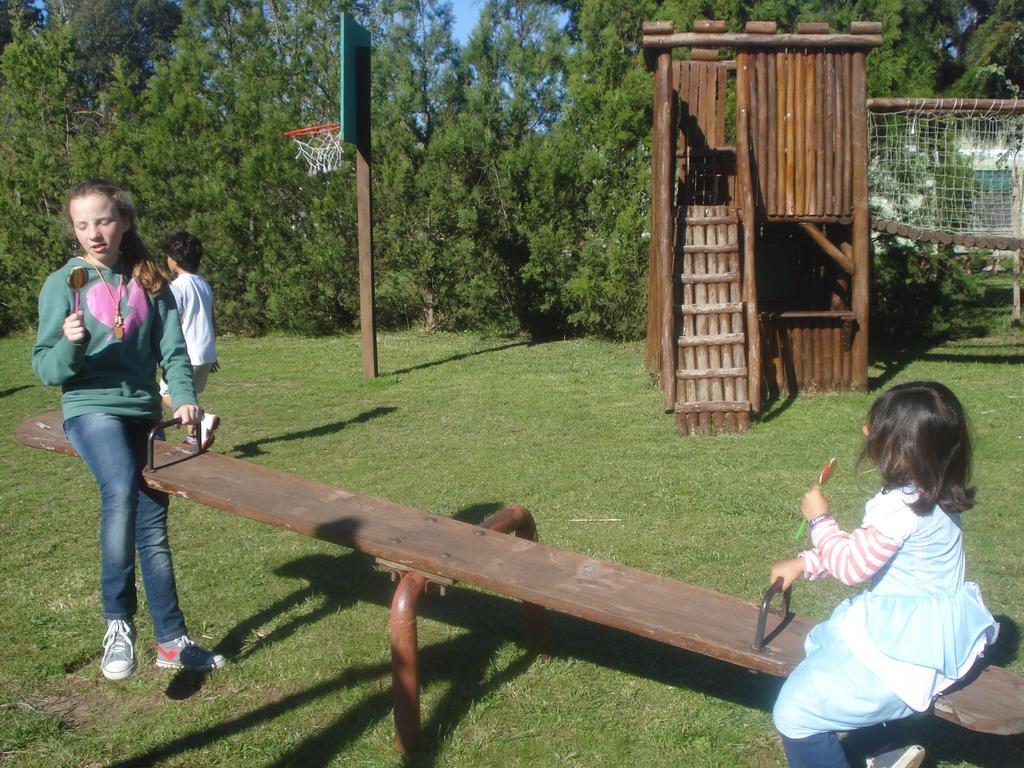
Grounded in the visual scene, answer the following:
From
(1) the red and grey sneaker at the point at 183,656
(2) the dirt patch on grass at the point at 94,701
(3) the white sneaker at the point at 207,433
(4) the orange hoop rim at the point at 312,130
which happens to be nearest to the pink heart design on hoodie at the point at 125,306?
(3) the white sneaker at the point at 207,433

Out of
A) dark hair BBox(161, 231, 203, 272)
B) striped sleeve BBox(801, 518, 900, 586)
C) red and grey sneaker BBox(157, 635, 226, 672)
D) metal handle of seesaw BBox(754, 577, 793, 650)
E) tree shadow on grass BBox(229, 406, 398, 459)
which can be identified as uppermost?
dark hair BBox(161, 231, 203, 272)

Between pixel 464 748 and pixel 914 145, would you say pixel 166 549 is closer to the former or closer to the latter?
pixel 464 748

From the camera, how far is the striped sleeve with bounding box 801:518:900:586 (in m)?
2.49

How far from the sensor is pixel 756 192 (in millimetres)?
9281

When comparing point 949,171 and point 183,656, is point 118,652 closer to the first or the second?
point 183,656

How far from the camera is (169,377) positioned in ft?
12.0

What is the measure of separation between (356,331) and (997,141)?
30.3 ft

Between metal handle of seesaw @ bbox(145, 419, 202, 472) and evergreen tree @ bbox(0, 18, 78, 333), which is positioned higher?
evergreen tree @ bbox(0, 18, 78, 333)

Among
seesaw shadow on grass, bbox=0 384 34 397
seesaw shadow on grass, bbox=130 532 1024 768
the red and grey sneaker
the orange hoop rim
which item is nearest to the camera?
seesaw shadow on grass, bbox=130 532 1024 768

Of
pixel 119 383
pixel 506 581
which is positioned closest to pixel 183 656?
pixel 119 383

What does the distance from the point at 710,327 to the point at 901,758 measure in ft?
19.4

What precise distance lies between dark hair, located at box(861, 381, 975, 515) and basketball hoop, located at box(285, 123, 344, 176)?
1238 cm

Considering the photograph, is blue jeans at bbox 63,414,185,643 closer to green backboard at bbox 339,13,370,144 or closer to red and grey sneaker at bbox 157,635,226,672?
red and grey sneaker at bbox 157,635,226,672

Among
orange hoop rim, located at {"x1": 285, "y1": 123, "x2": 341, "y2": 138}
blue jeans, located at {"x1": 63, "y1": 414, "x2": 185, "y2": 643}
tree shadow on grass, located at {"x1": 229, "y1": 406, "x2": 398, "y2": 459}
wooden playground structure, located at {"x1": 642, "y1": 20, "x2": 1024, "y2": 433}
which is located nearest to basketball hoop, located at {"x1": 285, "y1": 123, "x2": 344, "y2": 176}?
orange hoop rim, located at {"x1": 285, "y1": 123, "x2": 341, "y2": 138}
